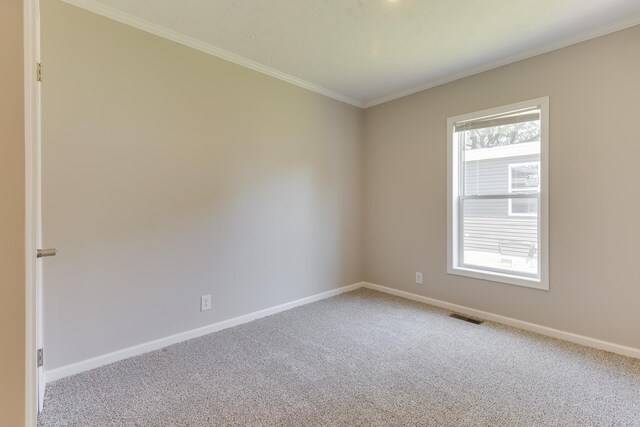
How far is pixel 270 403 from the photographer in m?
1.79

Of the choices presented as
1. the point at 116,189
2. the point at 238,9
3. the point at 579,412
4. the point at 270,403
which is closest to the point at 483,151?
the point at 579,412

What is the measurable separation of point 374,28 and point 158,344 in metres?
2.98

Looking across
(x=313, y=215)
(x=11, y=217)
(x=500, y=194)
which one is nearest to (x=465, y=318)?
(x=500, y=194)

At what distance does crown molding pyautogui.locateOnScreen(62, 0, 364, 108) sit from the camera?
2.13 metres

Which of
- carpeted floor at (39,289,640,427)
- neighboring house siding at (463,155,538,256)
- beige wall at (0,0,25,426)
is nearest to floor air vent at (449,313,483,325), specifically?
carpeted floor at (39,289,640,427)

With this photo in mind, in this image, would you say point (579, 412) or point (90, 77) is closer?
point (579, 412)

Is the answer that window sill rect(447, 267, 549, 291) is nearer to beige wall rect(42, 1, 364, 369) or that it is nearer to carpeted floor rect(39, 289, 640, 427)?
carpeted floor rect(39, 289, 640, 427)

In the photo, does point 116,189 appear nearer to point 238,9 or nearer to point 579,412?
point 238,9

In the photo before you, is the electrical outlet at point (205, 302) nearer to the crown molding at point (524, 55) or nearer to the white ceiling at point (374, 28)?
the white ceiling at point (374, 28)

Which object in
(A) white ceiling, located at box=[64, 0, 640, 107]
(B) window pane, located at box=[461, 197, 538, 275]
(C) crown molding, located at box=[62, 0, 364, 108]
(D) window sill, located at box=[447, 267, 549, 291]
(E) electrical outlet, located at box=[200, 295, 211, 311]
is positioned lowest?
(E) electrical outlet, located at box=[200, 295, 211, 311]

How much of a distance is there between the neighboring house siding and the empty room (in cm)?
2

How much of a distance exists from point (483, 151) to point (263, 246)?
96.6 inches

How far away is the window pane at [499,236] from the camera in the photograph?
287cm

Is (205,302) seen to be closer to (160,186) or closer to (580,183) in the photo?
(160,186)
